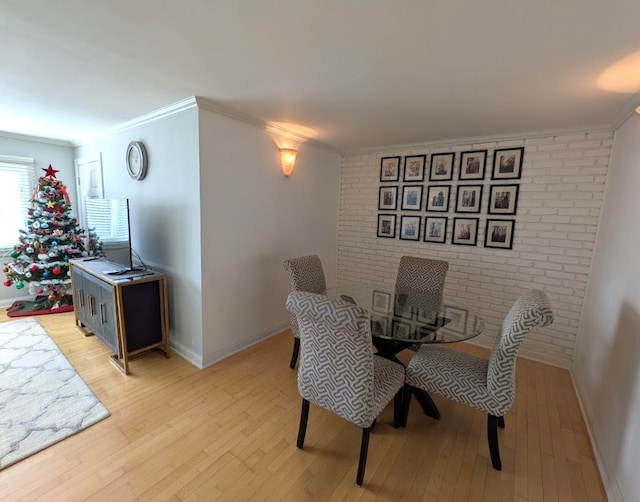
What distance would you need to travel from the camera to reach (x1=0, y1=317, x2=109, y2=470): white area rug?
175 cm

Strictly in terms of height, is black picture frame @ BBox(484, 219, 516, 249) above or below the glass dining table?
above

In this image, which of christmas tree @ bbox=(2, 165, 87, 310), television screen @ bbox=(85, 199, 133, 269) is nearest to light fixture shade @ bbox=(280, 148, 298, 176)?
television screen @ bbox=(85, 199, 133, 269)

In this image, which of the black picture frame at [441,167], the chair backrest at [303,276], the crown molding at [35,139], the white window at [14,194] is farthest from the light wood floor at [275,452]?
the crown molding at [35,139]

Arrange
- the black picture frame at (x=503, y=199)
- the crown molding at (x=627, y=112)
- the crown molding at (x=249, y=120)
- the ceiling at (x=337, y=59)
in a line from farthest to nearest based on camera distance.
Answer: the black picture frame at (x=503, y=199), the crown molding at (x=249, y=120), the crown molding at (x=627, y=112), the ceiling at (x=337, y=59)

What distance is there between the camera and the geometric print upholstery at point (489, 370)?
4.89 feet

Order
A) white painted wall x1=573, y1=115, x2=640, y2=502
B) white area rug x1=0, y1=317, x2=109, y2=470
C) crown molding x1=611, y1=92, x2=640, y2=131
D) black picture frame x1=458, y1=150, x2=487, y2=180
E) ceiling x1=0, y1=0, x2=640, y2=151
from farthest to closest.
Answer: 1. black picture frame x1=458, y1=150, x2=487, y2=180
2. crown molding x1=611, y1=92, x2=640, y2=131
3. white area rug x1=0, y1=317, x2=109, y2=470
4. white painted wall x1=573, y1=115, x2=640, y2=502
5. ceiling x1=0, y1=0, x2=640, y2=151

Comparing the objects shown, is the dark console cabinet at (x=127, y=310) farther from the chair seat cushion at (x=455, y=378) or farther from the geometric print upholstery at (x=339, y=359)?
the chair seat cushion at (x=455, y=378)

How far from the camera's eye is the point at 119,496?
1.42 metres

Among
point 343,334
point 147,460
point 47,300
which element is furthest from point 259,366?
point 47,300

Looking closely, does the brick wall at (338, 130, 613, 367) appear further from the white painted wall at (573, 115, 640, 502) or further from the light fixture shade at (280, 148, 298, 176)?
the light fixture shade at (280, 148, 298, 176)

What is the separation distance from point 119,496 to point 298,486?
888 millimetres

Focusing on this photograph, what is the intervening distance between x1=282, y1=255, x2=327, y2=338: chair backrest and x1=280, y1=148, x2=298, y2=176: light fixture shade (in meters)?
1.00

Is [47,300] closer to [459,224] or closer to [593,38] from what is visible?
[459,224]

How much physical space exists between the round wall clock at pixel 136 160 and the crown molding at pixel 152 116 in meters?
0.22
